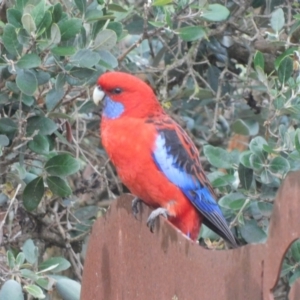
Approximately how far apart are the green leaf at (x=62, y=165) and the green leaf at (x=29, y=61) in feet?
1.08

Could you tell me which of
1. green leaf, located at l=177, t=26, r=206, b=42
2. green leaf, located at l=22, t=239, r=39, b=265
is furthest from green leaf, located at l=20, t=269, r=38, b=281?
green leaf, located at l=177, t=26, r=206, b=42

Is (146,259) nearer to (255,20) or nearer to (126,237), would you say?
(126,237)

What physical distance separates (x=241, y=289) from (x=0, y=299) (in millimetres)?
908

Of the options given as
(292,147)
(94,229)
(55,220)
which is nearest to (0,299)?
(94,229)

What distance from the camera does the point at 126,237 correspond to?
1.93 meters

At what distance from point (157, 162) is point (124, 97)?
0.34m

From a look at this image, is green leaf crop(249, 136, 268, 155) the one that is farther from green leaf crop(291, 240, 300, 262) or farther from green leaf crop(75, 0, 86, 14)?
green leaf crop(75, 0, 86, 14)

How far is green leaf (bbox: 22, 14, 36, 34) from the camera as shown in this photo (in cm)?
217

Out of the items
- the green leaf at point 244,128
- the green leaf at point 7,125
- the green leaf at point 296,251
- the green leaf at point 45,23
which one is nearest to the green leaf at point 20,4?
the green leaf at point 45,23

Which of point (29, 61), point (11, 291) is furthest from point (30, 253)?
point (29, 61)

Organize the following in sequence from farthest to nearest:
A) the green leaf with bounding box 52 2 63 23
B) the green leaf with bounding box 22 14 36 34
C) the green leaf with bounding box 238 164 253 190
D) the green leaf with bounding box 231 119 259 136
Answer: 1. the green leaf with bounding box 231 119 259 136
2. the green leaf with bounding box 238 164 253 190
3. the green leaf with bounding box 52 2 63 23
4. the green leaf with bounding box 22 14 36 34

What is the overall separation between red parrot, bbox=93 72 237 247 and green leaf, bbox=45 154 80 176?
155 millimetres

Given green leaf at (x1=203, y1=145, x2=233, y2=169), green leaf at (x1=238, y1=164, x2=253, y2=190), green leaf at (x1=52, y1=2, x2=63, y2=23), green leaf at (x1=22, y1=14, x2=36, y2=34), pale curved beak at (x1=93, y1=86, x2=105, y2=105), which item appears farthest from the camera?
pale curved beak at (x1=93, y1=86, x2=105, y2=105)

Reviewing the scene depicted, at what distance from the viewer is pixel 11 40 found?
2252 mm
